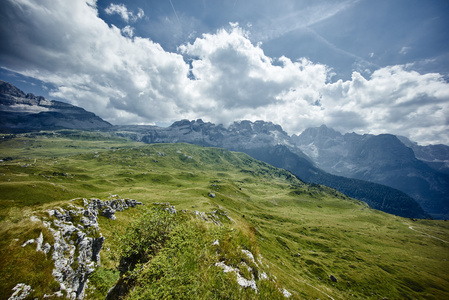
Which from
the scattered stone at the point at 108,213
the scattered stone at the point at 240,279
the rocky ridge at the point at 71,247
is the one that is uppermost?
the scattered stone at the point at 240,279

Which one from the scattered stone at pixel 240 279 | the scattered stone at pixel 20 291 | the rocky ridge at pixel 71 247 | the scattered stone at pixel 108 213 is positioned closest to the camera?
the scattered stone at pixel 240 279

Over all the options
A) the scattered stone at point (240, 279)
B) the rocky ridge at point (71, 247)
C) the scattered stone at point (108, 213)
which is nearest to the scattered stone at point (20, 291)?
the rocky ridge at point (71, 247)

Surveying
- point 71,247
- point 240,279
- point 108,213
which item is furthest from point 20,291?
point 108,213

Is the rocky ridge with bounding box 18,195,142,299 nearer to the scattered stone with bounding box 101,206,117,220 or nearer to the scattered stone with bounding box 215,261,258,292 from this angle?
the scattered stone with bounding box 101,206,117,220

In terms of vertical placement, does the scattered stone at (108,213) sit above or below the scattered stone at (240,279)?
below

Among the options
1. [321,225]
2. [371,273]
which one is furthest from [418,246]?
[371,273]

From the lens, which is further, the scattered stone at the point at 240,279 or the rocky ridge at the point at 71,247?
the rocky ridge at the point at 71,247

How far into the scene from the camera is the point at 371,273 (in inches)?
4584

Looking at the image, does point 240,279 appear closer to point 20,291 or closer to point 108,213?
point 20,291

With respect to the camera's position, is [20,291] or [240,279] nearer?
[240,279]

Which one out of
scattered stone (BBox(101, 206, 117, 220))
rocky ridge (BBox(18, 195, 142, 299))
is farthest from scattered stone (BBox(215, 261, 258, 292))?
scattered stone (BBox(101, 206, 117, 220))

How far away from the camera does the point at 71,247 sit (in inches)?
824

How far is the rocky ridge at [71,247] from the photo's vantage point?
696 inches

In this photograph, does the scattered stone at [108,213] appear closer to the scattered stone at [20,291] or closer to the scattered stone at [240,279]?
the scattered stone at [20,291]
